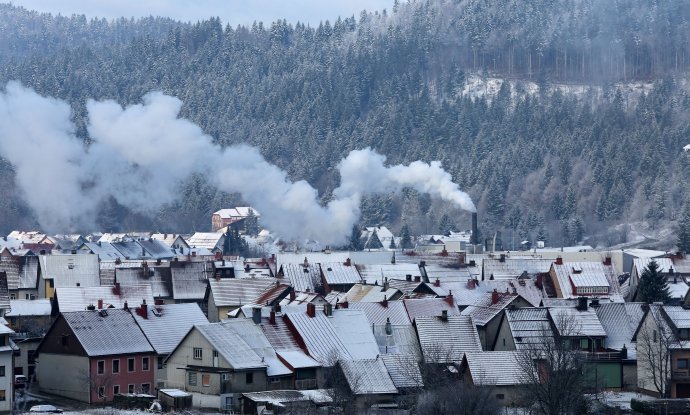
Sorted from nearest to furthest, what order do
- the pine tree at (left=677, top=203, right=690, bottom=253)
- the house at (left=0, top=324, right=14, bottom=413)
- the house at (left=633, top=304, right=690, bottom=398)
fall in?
1. the house at (left=0, top=324, right=14, bottom=413)
2. the house at (left=633, top=304, right=690, bottom=398)
3. the pine tree at (left=677, top=203, right=690, bottom=253)

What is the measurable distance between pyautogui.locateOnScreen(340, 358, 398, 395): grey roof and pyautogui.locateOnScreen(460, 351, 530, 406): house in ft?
8.88

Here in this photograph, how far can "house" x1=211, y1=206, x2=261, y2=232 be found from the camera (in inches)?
6949

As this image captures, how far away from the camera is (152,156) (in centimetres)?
17775

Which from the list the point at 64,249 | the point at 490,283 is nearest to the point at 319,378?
the point at 490,283

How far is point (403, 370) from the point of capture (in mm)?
57281

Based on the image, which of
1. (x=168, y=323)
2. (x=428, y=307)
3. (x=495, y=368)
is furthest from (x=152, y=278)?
(x=495, y=368)

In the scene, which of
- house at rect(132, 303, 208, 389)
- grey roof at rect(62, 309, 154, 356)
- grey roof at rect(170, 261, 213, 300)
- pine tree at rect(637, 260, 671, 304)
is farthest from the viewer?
grey roof at rect(170, 261, 213, 300)

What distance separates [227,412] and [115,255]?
70.0 meters

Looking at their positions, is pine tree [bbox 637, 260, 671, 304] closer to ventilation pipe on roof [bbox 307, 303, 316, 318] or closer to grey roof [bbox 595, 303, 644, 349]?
grey roof [bbox 595, 303, 644, 349]

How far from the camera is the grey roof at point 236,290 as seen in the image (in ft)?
256

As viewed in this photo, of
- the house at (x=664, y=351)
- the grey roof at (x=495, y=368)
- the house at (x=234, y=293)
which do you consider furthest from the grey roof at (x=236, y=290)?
the house at (x=664, y=351)

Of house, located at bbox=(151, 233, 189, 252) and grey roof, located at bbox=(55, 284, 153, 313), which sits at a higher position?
house, located at bbox=(151, 233, 189, 252)

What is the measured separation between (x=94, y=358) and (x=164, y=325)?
4703 mm

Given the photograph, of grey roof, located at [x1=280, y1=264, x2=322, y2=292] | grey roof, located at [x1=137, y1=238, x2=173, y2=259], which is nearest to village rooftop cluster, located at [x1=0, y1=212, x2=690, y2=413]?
grey roof, located at [x1=280, y1=264, x2=322, y2=292]
